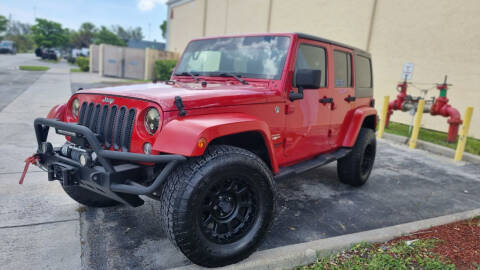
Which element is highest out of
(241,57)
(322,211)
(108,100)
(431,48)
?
(431,48)

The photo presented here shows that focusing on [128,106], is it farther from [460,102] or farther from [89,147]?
[460,102]

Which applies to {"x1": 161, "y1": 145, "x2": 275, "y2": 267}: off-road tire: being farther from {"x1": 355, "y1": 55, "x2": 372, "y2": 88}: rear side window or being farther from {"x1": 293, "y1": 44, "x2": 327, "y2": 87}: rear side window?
{"x1": 355, "y1": 55, "x2": 372, "y2": 88}: rear side window

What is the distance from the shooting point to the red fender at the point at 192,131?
7.65 feet

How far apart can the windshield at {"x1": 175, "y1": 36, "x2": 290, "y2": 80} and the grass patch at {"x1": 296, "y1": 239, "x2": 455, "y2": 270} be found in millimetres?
1784

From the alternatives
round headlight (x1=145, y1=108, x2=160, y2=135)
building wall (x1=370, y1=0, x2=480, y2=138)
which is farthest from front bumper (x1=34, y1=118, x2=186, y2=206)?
building wall (x1=370, y1=0, x2=480, y2=138)

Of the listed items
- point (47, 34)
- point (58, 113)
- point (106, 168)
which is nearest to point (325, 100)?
point (106, 168)

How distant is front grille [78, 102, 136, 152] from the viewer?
2.69m

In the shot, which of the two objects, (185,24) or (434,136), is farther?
(185,24)

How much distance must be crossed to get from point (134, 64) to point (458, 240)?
23.9 m

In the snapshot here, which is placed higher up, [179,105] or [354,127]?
[179,105]

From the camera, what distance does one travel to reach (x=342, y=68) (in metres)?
4.55

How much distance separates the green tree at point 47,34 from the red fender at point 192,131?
65.3m

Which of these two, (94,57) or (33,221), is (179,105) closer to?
(33,221)

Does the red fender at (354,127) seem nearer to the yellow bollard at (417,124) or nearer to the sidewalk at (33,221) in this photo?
the sidewalk at (33,221)
